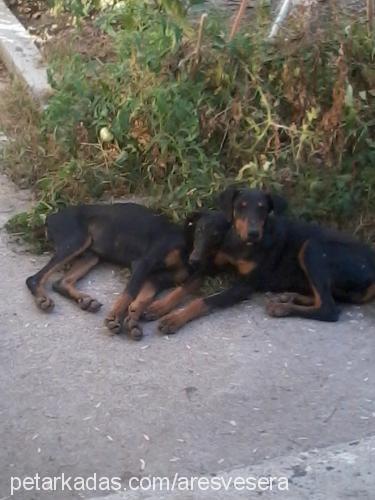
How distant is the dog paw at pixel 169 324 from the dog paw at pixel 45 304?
0.57 m

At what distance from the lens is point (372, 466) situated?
13.5 ft

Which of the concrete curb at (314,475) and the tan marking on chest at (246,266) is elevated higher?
the concrete curb at (314,475)

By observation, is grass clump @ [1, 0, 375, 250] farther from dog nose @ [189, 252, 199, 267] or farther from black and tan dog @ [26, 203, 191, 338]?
dog nose @ [189, 252, 199, 267]

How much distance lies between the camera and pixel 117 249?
19.0 feet

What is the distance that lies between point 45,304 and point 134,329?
518mm

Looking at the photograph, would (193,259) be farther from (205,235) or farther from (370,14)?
(370,14)

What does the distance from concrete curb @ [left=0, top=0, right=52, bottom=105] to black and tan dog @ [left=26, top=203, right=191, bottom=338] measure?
5.80 ft

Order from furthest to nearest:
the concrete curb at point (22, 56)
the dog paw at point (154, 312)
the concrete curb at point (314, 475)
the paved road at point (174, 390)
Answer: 1. the concrete curb at point (22, 56)
2. the dog paw at point (154, 312)
3. the paved road at point (174, 390)
4. the concrete curb at point (314, 475)

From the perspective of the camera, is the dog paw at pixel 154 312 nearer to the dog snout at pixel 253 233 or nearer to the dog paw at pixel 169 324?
the dog paw at pixel 169 324

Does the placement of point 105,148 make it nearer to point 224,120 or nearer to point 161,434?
point 224,120

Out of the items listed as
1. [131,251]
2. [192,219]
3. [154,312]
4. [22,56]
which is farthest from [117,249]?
[22,56]

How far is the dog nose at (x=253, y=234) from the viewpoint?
5.41 m

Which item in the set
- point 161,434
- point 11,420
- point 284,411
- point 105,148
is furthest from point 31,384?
point 105,148

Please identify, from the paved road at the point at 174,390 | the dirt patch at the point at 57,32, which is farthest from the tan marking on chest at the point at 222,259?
the dirt patch at the point at 57,32
